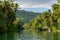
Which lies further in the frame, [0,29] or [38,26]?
[38,26]

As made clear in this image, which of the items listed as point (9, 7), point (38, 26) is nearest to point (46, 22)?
point (38, 26)

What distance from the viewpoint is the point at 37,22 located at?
344ft

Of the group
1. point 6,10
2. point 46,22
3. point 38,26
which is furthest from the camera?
point 38,26

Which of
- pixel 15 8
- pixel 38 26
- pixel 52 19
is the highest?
pixel 15 8

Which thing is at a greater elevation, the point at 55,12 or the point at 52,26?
the point at 55,12

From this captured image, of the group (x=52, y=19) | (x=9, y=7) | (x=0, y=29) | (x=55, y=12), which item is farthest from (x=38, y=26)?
(x=0, y=29)

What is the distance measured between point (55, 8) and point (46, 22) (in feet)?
54.5

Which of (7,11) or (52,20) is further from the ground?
(7,11)

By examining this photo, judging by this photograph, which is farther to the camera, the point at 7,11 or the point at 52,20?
the point at 52,20

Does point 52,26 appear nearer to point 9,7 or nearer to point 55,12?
point 55,12

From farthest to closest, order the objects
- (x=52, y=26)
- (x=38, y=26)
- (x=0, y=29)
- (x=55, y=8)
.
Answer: (x=38, y=26), (x=52, y=26), (x=55, y=8), (x=0, y=29)

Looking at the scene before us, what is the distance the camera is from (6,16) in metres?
70.0

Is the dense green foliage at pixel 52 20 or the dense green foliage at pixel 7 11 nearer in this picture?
the dense green foliage at pixel 7 11

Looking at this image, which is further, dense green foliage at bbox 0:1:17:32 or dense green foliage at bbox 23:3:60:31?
dense green foliage at bbox 23:3:60:31
